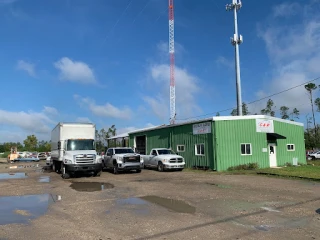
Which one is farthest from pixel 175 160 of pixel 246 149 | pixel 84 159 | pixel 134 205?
pixel 134 205

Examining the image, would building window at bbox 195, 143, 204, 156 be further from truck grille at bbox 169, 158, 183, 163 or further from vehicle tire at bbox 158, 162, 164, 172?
vehicle tire at bbox 158, 162, 164, 172

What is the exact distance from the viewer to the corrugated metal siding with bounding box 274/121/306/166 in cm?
2708

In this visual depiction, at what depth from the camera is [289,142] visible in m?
28.4

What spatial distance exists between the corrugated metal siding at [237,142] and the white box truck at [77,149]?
9.31m

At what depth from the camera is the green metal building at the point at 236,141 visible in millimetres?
23469

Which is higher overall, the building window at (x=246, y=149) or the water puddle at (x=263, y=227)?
the building window at (x=246, y=149)

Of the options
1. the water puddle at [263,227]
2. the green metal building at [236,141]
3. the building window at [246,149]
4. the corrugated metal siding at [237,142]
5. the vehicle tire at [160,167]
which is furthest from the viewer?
the building window at [246,149]

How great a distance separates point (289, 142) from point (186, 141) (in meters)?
9.94

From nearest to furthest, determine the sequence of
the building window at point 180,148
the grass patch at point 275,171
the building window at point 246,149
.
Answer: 1. the grass patch at point 275,171
2. the building window at point 246,149
3. the building window at point 180,148

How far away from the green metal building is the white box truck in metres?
8.70

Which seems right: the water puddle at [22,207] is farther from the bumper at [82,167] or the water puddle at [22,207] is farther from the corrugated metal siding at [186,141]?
the corrugated metal siding at [186,141]

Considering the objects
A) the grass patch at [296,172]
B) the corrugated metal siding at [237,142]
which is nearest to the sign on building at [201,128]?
the corrugated metal siding at [237,142]

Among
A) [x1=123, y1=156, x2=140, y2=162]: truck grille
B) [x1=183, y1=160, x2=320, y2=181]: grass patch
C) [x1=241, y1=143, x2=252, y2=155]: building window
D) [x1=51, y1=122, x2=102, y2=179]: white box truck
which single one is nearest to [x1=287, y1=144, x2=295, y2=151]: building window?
[x1=183, y1=160, x2=320, y2=181]: grass patch

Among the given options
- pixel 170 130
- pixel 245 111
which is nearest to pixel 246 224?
pixel 170 130
